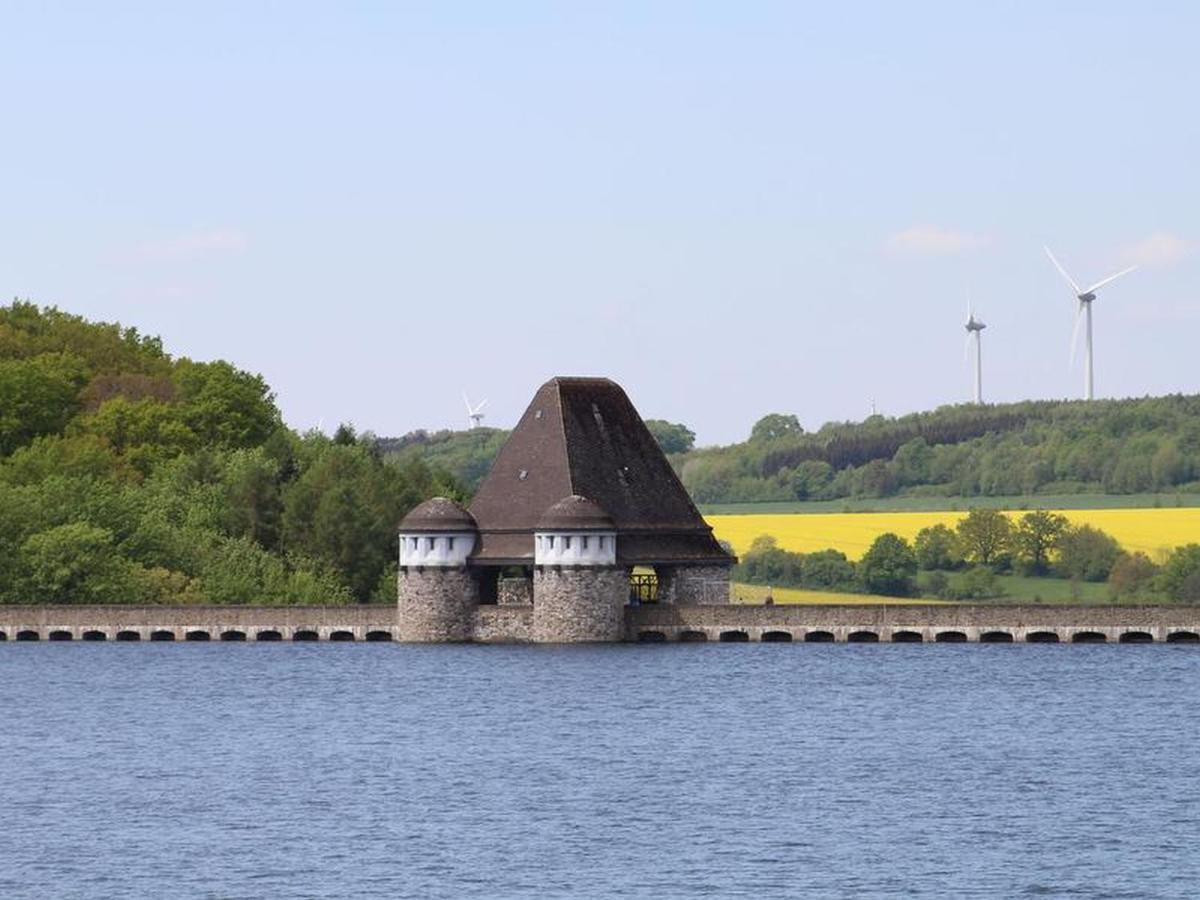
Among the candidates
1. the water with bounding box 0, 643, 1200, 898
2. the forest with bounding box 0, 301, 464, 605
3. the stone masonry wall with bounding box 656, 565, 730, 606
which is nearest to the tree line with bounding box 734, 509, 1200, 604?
the forest with bounding box 0, 301, 464, 605

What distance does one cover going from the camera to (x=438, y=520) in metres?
94.2

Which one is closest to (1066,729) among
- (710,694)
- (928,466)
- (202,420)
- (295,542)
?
(710,694)

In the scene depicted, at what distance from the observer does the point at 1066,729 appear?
67375mm

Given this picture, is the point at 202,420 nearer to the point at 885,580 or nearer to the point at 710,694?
the point at 885,580

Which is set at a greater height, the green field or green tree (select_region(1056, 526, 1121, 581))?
the green field

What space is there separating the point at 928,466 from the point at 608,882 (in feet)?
453

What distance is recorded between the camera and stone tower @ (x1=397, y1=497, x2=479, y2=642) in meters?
93.6

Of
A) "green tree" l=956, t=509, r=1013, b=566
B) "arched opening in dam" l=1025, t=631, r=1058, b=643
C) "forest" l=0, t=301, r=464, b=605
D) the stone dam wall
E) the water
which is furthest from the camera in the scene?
"green tree" l=956, t=509, r=1013, b=566

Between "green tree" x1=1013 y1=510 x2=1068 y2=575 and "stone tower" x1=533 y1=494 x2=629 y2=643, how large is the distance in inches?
2049

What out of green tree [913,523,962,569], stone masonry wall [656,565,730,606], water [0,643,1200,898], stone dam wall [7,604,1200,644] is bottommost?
water [0,643,1200,898]

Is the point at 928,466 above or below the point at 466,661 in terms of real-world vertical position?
above

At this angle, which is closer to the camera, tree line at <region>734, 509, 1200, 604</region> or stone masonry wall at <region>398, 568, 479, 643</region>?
stone masonry wall at <region>398, 568, 479, 643</region>

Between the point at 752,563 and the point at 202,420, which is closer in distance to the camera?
the point at 202,420

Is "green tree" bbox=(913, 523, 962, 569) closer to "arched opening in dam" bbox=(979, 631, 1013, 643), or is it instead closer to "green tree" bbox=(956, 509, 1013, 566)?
"green tree" bbox=(956, 509, 1013, 566)
